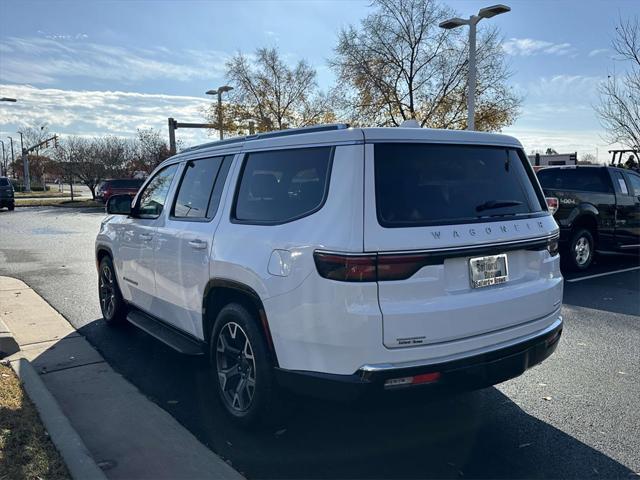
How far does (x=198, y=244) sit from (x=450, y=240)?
1.88 metres

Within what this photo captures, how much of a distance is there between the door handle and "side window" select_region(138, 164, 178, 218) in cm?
97

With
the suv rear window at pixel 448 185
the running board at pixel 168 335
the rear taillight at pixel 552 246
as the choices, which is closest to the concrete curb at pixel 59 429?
the running board at pixel 168 335

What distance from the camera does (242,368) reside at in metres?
3.66

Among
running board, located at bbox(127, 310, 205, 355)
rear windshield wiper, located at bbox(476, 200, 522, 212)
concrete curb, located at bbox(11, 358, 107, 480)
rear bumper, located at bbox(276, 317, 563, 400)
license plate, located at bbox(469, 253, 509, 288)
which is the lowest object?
concrete curb, located at bbox(11, 358, 107, 480)

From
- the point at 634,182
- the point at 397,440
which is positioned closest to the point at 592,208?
the point at 634,182

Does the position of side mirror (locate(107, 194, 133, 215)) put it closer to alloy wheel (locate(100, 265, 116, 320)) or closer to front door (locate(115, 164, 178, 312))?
front door (locate(115, 164, 178, 312))

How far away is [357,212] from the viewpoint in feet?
9.49

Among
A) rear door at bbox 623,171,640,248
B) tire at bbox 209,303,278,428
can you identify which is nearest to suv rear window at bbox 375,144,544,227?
tire at bbox 209,303,278,428

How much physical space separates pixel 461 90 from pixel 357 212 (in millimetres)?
23019

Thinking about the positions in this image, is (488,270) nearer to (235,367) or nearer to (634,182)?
(235,367)

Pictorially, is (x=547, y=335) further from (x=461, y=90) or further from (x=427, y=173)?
(x=461, y=90)

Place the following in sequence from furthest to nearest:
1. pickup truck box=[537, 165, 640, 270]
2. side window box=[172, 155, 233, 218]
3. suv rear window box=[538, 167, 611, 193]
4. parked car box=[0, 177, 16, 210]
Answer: parked car box=[0, 177, 16, 210]
suv rear window box=[538, 167, 611, 193]
pickup truck box=[537, 165, 640, 270]
side window box=[172, 155, 233, 218]

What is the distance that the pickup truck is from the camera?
9656 millimetres

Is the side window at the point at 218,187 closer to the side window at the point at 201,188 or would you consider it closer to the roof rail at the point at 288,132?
the side window at the point at 201,188
